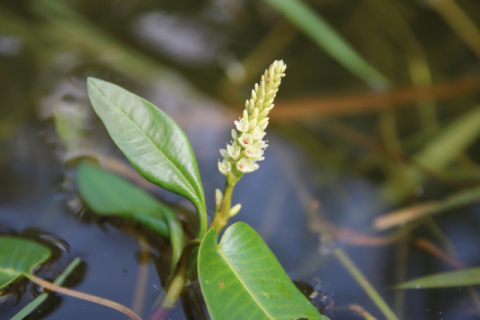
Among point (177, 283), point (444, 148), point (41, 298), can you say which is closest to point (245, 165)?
point (177, 283)

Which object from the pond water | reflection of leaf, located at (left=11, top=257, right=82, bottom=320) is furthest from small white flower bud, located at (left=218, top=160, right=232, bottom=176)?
reflection of leaf, located at (left=11, top=257, right=82, bottom=320)

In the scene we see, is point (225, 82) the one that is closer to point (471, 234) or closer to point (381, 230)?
point (381, 230)

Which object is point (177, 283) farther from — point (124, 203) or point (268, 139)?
point (268, 139)

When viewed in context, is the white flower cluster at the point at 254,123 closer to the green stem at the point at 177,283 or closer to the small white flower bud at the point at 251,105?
the small white flower bud at the point at 251,105

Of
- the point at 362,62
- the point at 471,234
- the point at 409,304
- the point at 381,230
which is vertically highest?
the point at 362,62

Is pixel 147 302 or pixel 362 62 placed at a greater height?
pixel 362 62

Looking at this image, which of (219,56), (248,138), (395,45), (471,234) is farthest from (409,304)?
(395,45)
